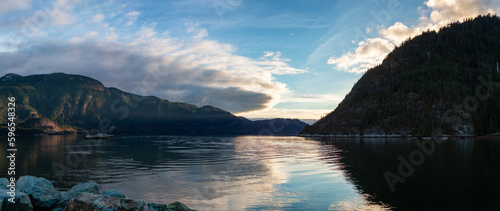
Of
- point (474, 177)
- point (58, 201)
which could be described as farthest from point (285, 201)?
point (474, 177)

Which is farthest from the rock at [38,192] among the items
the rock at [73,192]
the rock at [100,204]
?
the rock at [100,204]

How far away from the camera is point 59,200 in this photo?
74.5ft

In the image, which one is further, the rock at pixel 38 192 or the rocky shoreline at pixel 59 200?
the rock at pixel 38 192

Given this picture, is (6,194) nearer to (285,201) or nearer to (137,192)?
(137,192)

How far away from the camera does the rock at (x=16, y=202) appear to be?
1860 centimetres

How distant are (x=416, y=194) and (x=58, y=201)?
105ft

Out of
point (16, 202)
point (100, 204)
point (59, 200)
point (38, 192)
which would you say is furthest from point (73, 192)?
point (100, 204)

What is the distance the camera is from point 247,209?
79.9 feet

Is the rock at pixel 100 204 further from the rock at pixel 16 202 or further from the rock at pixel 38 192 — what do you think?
the rock at pixel 38 192

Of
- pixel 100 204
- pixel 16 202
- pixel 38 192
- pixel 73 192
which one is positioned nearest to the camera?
pixel 100 204

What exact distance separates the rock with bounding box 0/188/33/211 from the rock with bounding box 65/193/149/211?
3.84 metres

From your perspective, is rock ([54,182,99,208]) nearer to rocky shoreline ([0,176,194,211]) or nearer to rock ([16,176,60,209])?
rocky shoreline ([0,176,194,211])

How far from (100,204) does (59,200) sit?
8093 mm

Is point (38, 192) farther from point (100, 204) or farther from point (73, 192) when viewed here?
point (100, 204)
